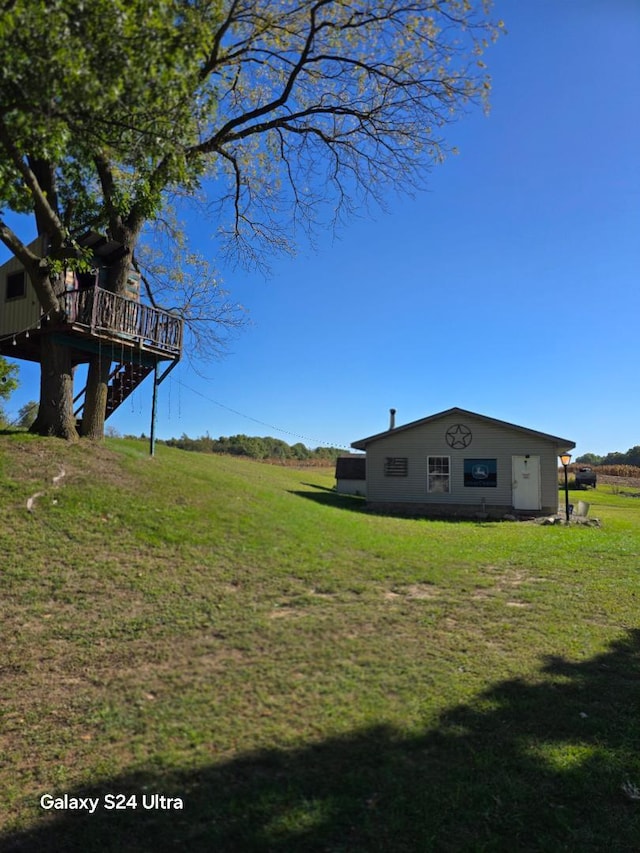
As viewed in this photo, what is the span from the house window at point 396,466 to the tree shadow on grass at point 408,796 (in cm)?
1674

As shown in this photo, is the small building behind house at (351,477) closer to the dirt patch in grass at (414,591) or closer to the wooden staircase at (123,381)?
the wooden staircase at (123,381)

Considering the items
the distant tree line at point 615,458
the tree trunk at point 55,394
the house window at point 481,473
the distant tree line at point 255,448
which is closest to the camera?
the tree trunk at point 55,394

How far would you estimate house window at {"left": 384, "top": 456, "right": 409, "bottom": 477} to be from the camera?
20438 millimetres

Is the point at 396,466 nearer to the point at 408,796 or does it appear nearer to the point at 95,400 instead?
the point at 95,400

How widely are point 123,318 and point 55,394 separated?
8.27 feet

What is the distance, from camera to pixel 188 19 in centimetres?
387

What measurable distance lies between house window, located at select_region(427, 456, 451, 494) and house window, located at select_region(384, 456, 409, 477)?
0.90 meters

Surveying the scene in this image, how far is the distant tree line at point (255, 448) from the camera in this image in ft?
156

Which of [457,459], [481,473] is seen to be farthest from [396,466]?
[481,473]

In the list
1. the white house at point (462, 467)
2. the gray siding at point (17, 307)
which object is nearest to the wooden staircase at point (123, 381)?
the gray siding at point (17, 307)

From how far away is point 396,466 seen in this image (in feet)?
67.5

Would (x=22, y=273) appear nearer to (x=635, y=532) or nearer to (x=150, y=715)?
(x=150, y=715)

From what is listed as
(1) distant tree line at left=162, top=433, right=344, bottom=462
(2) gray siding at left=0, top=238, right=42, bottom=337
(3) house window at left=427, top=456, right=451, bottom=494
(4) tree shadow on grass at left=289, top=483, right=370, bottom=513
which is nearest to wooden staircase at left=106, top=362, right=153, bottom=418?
(2) gray siding at left=0, top=238, right=42, bottom=337

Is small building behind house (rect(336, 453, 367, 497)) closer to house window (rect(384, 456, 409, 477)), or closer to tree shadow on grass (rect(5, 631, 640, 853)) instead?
house window (rect(384, 456, 409, 477))
